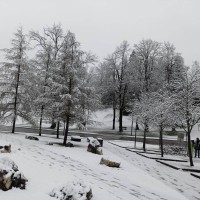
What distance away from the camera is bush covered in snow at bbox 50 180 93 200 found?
27.0 ft

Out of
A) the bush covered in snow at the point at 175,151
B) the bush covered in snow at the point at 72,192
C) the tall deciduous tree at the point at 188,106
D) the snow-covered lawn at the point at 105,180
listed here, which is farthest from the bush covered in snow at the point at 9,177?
the bush covered in snow at the point at 175,151

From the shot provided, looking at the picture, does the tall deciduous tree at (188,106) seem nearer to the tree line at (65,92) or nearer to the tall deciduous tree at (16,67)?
the tree line at (65,92)

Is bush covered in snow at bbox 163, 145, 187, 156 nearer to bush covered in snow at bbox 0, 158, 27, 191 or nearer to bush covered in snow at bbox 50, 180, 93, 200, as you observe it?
bush covered in snow at bbox 50, 180, 93, 200

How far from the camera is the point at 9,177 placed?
827cm

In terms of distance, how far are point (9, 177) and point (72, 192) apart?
1.72 meters

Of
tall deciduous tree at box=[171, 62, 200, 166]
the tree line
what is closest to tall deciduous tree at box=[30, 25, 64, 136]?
the tree line

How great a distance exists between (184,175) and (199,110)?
5108 millimetres

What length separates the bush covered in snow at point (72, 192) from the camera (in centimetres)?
824

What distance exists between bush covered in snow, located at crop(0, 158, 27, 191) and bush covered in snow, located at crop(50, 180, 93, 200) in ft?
3.20

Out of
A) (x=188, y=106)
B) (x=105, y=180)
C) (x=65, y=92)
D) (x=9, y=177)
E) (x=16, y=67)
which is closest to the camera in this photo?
(x=9, y=177)

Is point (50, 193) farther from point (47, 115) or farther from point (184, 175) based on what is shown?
point (47, 115)

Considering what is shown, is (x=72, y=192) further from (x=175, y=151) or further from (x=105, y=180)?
(x=175, y=151)

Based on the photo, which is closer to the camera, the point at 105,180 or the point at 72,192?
the point at 72,192

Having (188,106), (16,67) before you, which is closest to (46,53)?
(16,67)
